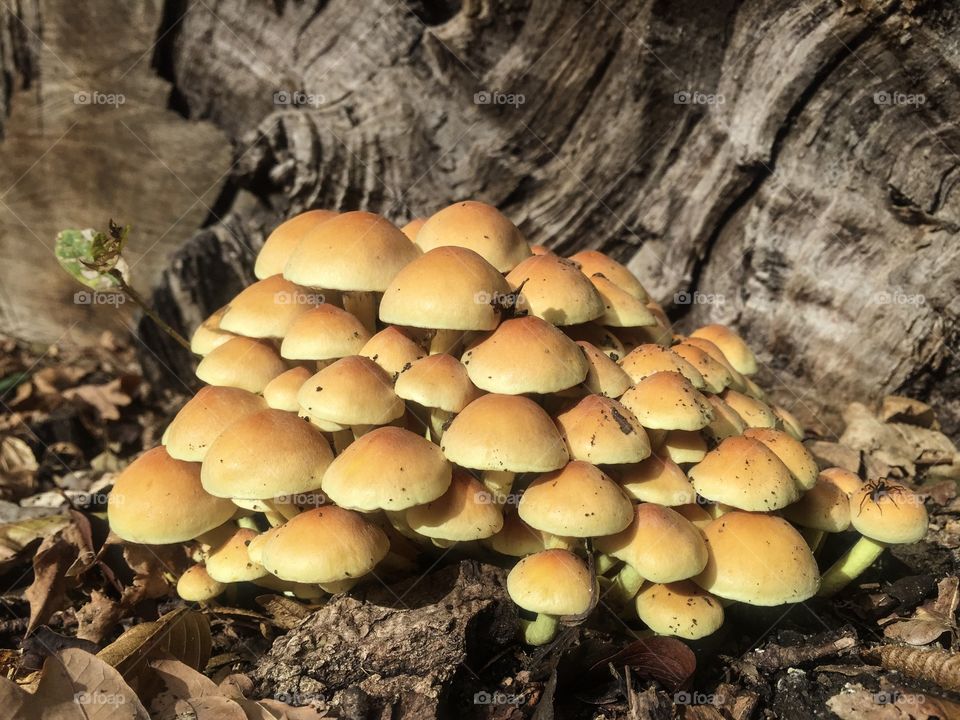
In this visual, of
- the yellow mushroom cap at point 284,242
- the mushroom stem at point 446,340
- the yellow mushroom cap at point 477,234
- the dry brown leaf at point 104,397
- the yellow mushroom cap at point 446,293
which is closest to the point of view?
the yellow mushroom cap at point 446,293

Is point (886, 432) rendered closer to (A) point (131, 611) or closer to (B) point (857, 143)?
(B) point (857, 143)

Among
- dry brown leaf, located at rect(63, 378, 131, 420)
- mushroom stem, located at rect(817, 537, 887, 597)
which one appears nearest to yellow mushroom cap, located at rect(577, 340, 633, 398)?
mushroom stem, located at rect(817, 537, 887, 597)

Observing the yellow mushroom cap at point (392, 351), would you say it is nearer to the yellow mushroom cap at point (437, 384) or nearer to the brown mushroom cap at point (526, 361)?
the yellow mushroom cap at point (437, 384)

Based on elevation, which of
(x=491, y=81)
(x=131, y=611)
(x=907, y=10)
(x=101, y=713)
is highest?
(x=907, y=10)

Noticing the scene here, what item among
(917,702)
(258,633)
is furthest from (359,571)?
(917,702)

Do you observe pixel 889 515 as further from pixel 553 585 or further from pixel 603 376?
pixel 553 585

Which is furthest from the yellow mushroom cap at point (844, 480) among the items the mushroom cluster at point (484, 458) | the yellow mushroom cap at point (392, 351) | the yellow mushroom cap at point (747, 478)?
the yellow mushroom cap at point (392, 351)
